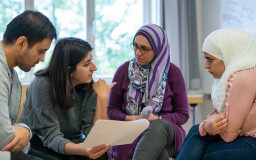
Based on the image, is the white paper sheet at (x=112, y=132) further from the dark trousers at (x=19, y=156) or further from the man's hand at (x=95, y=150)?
the dark trousers at (x=19, y=156)

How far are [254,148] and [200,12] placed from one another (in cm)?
199

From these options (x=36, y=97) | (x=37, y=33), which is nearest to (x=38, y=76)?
(x=36, y=97)

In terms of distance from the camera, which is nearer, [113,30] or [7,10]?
[7,10]

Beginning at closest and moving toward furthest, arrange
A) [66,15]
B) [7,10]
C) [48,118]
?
[48,118], [7,10], [66,15]

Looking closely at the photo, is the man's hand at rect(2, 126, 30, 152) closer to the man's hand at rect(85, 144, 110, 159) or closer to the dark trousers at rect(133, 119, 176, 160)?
the man's hand at rect(85, 144, 110, 159)

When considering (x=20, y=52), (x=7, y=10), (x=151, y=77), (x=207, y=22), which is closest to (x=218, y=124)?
(x=151, y=77)

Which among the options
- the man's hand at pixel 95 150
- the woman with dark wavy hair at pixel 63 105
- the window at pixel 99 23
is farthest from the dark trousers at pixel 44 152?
the window at pixel 99 23

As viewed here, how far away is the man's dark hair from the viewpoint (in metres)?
1.34

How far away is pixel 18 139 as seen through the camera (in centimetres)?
125

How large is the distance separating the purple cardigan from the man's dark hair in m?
0.83

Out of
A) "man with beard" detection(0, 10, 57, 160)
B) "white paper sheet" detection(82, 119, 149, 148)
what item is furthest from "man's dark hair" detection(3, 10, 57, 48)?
"white paper sheet" detection(82, 119, 149, 148)

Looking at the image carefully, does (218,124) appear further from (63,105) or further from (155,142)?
(63,105)

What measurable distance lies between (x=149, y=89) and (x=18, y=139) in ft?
3.38

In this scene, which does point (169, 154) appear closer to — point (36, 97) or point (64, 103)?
point (64, 103)
